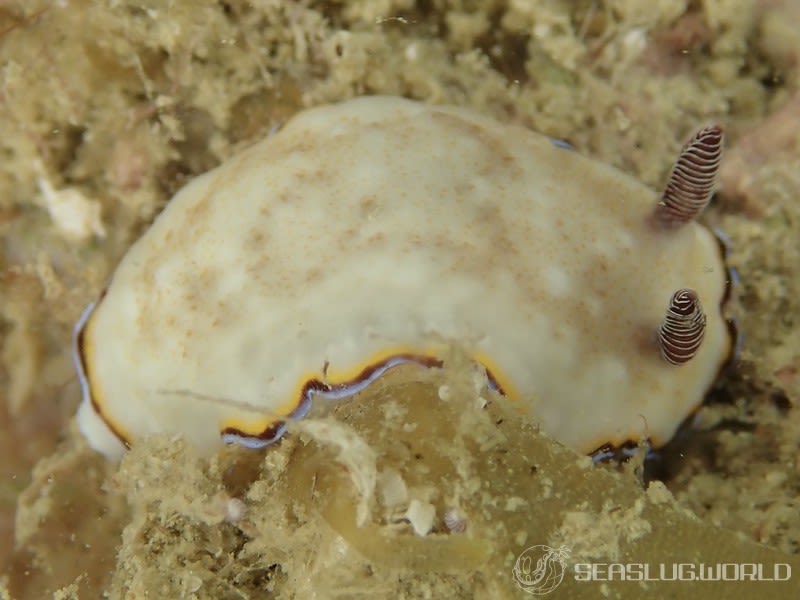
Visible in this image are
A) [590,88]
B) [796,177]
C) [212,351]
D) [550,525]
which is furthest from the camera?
[590,88]

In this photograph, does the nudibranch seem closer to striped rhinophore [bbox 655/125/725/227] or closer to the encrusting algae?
striped rhinophore [bbox 655/125/725/227]

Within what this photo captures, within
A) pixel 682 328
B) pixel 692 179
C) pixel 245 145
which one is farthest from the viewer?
pixel 245 145

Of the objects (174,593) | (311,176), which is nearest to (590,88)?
(311,176)

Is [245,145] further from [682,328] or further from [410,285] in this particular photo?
[682,328]

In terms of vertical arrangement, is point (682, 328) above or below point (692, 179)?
below

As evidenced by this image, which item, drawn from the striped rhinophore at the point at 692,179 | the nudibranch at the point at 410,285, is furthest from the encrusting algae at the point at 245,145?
the striped rhinophore at the point at 692,179

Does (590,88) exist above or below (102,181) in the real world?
above

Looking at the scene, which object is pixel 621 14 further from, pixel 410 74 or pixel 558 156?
pixel 410 74

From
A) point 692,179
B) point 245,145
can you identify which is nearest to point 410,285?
point 692,179
